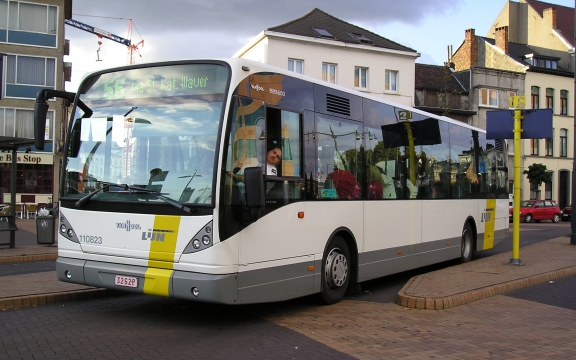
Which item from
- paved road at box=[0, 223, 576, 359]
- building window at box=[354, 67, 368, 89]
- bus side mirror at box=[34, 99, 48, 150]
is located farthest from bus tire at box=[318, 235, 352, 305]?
building window at box=[354, 67, 368, 89]

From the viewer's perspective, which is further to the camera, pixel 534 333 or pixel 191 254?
pixel 534 333

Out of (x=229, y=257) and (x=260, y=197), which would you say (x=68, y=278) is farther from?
(x=260, y=197)

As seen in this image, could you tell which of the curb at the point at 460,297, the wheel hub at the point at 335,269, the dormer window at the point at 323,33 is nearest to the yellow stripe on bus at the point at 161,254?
the wheel hub at the point at 335,269

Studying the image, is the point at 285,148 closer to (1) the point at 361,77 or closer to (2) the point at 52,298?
(2) the point at 52,298

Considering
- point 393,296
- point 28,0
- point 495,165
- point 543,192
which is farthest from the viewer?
point 543,192

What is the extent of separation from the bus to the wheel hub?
3 cm

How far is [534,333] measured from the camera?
24.5 ft

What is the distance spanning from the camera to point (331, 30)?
45500mm

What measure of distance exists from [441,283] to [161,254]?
5.37 meters

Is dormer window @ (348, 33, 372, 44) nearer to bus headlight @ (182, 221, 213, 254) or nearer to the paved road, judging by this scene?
the paved road

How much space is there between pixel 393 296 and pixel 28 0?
36686 mm

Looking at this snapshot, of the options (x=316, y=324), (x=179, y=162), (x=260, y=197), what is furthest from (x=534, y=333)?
(x=179, y=162)

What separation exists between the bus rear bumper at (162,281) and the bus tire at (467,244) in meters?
8.46

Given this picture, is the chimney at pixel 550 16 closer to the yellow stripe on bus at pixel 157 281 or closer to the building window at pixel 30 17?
the building window at pixel 30 17
